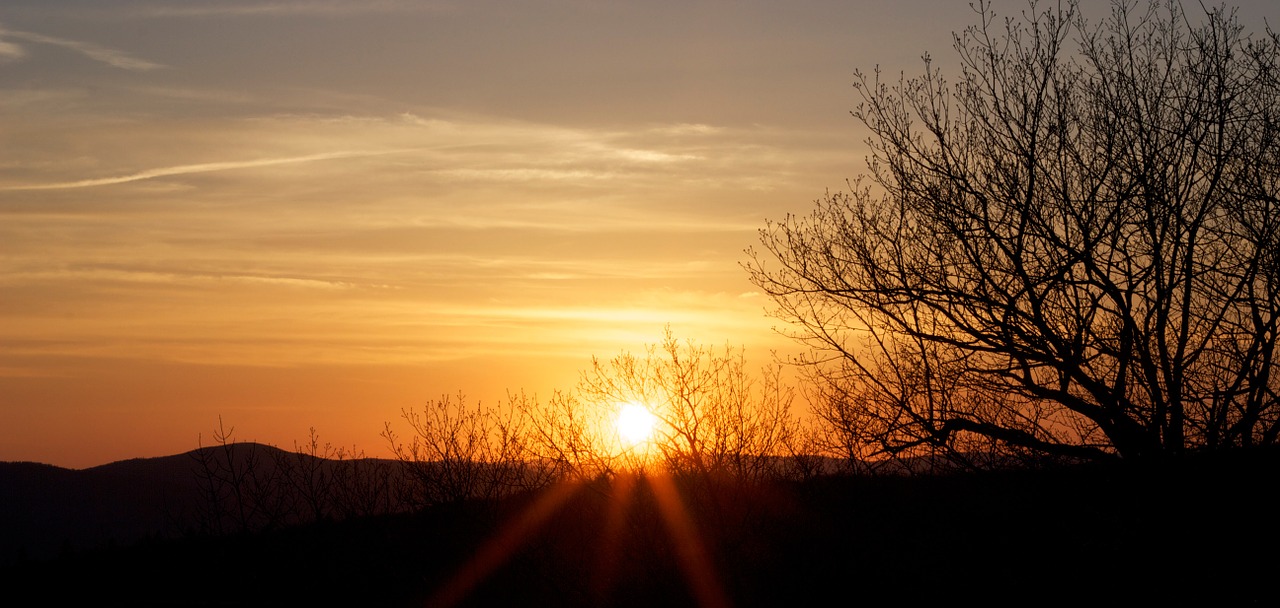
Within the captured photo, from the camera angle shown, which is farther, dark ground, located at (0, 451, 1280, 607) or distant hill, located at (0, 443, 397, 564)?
distant hill, located at (0, 443, 397, 564)

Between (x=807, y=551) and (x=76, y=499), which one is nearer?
(x=807, y=551)

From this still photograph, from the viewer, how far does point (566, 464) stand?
15.8 metres

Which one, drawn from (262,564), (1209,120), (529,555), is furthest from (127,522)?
(1209,120)

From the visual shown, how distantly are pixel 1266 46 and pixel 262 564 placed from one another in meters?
16.9

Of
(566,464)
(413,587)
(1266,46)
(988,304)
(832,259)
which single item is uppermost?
(1266,46)

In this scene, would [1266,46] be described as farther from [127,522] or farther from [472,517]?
[127,522]

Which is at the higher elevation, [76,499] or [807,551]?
[76,499]

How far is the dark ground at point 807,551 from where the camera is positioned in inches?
452

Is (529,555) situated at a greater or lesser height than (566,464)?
lesser

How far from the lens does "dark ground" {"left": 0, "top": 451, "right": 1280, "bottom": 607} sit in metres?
11.5

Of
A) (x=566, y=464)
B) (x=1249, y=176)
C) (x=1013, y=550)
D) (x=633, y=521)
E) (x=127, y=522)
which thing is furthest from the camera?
(x=127, y=522)

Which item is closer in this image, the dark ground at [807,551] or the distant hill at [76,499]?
the dark ground at [807,551]

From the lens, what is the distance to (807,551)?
585 inches

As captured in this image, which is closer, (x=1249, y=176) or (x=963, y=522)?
(x=1249, y=176)
